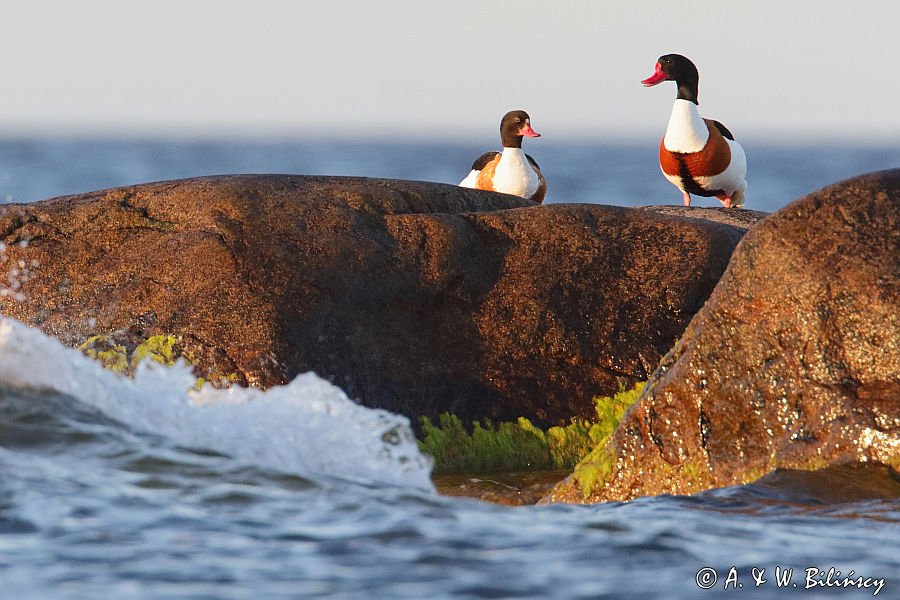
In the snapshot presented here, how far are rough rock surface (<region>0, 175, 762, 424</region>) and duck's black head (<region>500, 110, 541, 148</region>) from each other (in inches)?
212

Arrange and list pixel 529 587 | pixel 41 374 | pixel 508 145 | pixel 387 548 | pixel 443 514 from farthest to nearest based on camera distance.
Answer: pixel 508 145 → pixel 41 374 → pixel 443 514 → pixel 387 548 → pixel 529 587

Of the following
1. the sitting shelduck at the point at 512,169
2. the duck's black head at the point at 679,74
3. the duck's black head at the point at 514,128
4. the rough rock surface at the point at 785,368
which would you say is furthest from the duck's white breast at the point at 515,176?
the rough rock surface at the point at 785,368

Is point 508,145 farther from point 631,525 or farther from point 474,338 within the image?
point 631,525

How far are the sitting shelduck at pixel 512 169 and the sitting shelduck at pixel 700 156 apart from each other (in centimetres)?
Answer: 182

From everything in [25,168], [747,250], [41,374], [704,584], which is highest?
[25,168]

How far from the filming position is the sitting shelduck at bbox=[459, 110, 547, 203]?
13.7 m

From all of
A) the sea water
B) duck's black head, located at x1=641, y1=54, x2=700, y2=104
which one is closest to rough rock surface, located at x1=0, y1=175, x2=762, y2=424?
the sea water

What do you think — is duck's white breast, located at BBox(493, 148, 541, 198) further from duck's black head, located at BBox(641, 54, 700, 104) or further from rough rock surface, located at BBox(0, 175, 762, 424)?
rough rock surface, located at BBox(0, 175, 762, 424)

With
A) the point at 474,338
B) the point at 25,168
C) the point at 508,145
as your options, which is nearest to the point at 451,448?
the point at 474,338

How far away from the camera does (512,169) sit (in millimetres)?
13734

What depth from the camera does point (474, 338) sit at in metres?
8.62

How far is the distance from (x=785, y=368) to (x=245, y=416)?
261 centimetres

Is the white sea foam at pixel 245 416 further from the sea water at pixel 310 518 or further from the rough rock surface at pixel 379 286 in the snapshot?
the rough rock surface at pixel 379 286

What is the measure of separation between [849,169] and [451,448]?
55.7m
